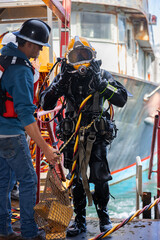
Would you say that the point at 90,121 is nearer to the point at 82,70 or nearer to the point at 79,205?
the point at 82,70

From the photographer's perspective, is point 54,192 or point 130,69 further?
point 130,69

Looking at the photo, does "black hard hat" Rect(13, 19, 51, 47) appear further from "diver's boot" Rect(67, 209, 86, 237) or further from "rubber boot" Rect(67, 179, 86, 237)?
"diver's boot" Rect(67, 209, 86, 237)

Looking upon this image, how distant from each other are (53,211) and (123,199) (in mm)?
6544

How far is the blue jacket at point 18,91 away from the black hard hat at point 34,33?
13 cm

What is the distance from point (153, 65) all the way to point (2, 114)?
48.2ft

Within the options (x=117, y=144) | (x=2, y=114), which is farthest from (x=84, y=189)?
(x=117, y=144)

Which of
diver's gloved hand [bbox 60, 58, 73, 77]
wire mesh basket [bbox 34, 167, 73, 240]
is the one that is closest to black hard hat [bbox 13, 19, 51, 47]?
diver's gloved hand [bbox 60, 58, 73, 77]

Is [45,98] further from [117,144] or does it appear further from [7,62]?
[117,144]

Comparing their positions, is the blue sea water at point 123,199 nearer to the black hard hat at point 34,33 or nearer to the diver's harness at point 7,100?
the diver's harness at point 7,100

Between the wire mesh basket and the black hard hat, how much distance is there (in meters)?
1.07

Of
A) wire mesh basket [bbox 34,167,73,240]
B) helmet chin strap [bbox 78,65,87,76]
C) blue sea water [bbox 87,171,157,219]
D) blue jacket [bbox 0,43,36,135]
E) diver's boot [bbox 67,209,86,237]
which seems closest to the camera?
blue jacket [bbox 0,43,36,135]

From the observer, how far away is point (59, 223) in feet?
8.11

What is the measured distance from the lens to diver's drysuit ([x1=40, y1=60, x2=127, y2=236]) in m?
2.71

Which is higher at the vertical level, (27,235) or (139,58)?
(139,58)
